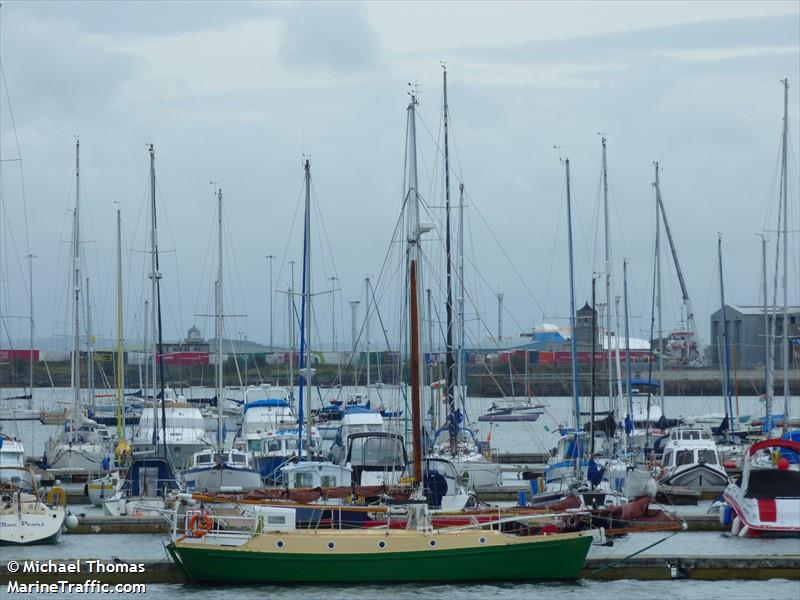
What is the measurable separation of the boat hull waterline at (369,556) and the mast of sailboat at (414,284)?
8.95 feet

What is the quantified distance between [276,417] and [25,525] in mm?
26799

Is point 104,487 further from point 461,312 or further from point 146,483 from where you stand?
point 461,312

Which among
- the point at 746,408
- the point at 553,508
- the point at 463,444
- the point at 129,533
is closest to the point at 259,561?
the point at 553,508

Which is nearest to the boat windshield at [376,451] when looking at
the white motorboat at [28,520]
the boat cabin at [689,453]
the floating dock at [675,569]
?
the white motorboat at [28,520]

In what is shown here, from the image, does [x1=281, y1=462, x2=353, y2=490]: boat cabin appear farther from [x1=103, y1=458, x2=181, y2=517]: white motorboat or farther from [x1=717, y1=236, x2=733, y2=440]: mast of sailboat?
[x1=717, y1=236, x2=733, y2=440]: mast of sailboat

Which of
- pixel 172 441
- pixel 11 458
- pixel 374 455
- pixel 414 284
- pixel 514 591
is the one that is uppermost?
pixel 414 284

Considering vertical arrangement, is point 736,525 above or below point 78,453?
below

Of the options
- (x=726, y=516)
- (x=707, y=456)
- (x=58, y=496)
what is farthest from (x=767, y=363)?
(x=58, y=496)

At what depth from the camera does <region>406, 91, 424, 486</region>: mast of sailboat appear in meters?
30.0

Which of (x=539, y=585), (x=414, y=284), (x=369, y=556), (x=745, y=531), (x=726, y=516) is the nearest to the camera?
(x=369, y=556)

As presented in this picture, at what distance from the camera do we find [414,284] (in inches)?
1214

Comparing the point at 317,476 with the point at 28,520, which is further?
the point at 317,476

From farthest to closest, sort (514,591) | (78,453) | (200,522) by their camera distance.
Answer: (78,453) → (200,522) → (514,591)

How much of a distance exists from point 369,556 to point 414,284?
6.90m
